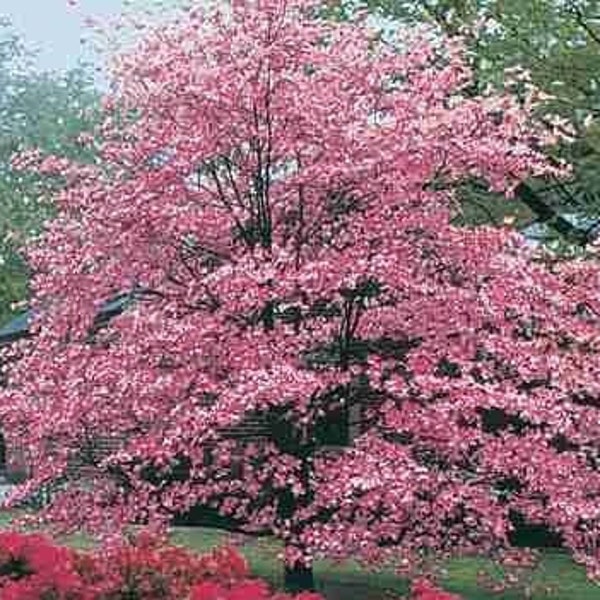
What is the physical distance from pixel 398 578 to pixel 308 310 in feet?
17.2

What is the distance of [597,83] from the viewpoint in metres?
20.5

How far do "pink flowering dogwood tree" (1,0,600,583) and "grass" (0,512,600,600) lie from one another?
Answer: 168 cm

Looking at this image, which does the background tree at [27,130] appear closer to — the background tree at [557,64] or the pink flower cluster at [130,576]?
the background tree at [557,64]

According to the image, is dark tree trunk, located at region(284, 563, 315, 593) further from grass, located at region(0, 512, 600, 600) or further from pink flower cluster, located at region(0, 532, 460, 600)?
pink flower cluster, located at region(0, 532, 460, 600)

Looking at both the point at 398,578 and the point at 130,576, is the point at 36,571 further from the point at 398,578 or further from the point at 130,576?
the point at 398,578

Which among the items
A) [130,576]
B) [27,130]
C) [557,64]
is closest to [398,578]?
[557,64]

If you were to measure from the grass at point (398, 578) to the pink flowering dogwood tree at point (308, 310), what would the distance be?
5.52 ft

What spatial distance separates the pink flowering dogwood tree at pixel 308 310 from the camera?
14.1m

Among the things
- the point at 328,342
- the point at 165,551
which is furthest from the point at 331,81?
the point at 165,551

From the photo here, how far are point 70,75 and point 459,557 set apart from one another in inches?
1827

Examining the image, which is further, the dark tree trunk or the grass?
the grass

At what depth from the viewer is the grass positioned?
691 inches

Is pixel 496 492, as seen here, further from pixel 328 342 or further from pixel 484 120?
pixel 484 120

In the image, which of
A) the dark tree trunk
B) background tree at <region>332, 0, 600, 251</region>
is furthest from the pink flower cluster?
background tree at <region>332, 0, 600, 251</region>
